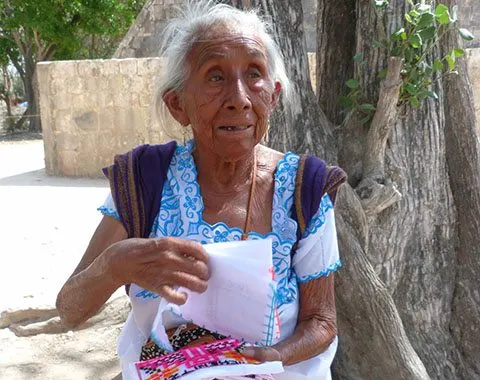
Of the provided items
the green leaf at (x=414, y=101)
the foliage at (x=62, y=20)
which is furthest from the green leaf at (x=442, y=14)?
the foliage at (x=62, y=20)

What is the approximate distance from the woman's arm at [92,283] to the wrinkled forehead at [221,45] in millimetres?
500

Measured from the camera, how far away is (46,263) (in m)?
5.83

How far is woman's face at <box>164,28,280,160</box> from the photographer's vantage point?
1.77 meters

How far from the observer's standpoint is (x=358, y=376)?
9.47 ft

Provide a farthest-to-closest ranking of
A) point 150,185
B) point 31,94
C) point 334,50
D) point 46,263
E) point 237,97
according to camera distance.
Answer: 1. point 31,94
2. point 46,263
3. point 334,50
4. point 150,185
5. point 237,97

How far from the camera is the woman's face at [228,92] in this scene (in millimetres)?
1768

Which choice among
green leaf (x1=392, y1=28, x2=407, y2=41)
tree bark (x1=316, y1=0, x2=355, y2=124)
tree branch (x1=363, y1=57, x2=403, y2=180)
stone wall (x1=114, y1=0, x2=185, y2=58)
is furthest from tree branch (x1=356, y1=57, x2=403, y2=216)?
stone wall (x1=114, y1=0, x2=185, y2=58)

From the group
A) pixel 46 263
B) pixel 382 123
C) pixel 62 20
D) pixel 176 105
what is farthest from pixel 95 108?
pixel 62 20

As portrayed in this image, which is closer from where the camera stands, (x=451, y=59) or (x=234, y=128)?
(x=234, y=128)

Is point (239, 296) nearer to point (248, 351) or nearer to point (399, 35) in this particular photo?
point (248, 351)

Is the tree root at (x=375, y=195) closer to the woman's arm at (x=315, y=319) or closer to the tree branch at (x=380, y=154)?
the tree branch at (x=380, y=154)

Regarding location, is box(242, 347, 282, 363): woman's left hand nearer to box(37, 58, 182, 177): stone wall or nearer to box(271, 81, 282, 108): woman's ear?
box(271, 81, 282, 108): woman's ear

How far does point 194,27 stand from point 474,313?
2184 millimetres

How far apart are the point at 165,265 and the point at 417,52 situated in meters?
1.80
